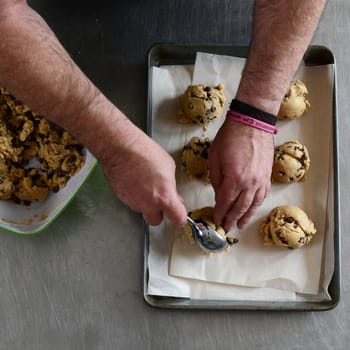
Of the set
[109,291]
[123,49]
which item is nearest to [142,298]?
[109,291]

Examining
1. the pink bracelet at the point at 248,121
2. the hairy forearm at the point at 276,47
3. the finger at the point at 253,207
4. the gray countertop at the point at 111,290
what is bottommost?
the gray countertop at the point at 111,290

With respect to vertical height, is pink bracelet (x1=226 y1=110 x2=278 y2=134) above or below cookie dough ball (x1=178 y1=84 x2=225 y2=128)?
above

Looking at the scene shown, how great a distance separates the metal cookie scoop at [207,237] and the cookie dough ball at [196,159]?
10 cm

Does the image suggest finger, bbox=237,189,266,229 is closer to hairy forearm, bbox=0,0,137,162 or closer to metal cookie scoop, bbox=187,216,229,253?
metal cookie scoop, bbox=187,216,229,253

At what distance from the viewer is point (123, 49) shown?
1.01m

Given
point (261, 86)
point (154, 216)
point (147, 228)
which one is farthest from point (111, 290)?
point (261, 86)

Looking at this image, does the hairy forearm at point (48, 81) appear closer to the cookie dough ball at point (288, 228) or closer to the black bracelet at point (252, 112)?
the black bracelet at point (252, 112)

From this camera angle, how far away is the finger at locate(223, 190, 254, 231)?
0.78 m

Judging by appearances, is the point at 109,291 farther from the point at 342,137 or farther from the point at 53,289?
the point at 342,137

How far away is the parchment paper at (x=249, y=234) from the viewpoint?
2.97ft

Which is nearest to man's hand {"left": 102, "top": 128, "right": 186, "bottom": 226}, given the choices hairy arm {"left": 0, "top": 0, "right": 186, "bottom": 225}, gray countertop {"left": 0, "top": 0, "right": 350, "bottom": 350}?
hairy arm {"left": 0, "top": 0, "right": 186, "bottom": 225}

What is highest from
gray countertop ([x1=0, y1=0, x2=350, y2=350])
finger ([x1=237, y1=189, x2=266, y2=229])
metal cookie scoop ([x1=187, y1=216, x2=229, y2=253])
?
finger ([x1=237, y1=189, x2=266, y2=229])

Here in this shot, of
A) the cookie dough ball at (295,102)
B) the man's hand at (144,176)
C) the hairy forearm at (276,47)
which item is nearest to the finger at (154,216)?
the man's hand at (144,176)

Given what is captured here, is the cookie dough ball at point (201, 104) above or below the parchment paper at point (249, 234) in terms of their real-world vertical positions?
above
